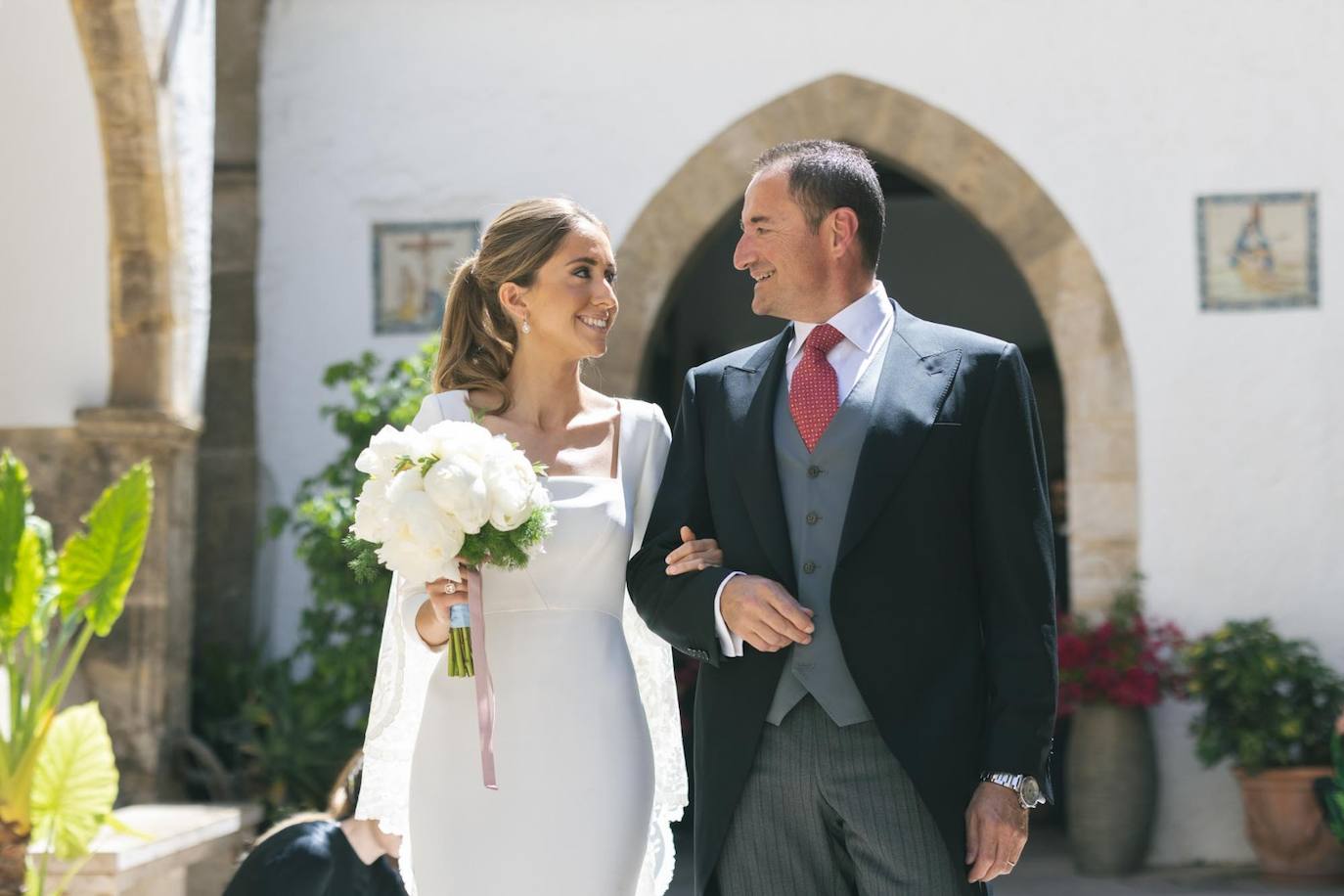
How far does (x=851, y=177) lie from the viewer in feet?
9.03

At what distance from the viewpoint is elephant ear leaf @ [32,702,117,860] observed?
5.06 m

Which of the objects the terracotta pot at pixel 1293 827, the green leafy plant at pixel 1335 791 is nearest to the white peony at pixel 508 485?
the green leafy plant at pixel 1335 791

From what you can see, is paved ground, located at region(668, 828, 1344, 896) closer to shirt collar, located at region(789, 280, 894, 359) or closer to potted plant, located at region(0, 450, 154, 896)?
potted plant, located at region(0, 450, 154, 896)

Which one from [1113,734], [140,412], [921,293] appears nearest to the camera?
[140,412]

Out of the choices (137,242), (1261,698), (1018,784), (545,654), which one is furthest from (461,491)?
(1261,698)

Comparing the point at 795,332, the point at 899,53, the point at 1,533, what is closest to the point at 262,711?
the point at 1,533

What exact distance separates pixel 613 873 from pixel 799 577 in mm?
787

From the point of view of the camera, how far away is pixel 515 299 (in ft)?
10.9

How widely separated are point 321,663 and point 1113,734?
3247mm

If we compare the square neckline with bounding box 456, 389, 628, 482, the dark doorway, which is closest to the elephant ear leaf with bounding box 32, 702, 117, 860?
the square neckline with bounding box 456, 389, 628, 482

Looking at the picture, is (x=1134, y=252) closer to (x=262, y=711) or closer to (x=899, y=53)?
(x=899, y=53)

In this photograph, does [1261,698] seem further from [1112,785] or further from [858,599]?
[858,599]

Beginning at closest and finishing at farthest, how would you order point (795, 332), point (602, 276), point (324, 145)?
point (795, 332), point (602, 276), point (324, 145)

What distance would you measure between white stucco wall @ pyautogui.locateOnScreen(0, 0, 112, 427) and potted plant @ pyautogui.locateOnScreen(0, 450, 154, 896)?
1.54 metres
